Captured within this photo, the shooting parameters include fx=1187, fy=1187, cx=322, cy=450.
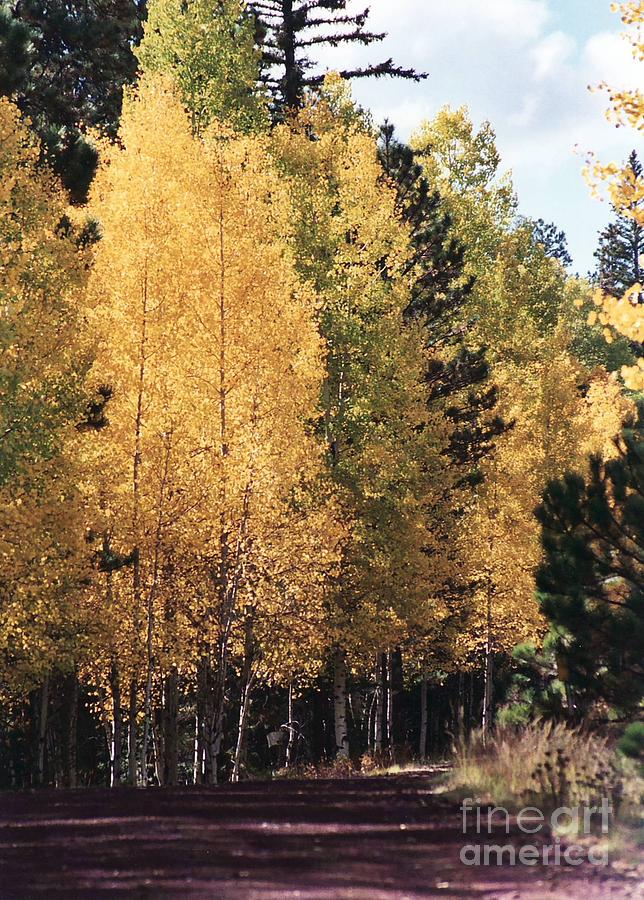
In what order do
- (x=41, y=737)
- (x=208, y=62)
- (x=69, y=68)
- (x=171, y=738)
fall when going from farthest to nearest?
(x=69, y=68)
(x=208, y=62)
(x=41, y=737)
(x=171, y=738)

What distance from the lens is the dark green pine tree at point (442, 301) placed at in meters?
25.1

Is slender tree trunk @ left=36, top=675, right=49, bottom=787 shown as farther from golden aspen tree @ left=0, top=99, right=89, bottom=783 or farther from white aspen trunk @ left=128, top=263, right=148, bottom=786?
white aspen trunk @ left=128, top=263, right=148, bottom=786

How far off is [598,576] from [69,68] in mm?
18754

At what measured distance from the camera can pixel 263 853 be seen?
7832 millimetres

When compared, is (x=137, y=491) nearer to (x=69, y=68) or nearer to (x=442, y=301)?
(x=442, y=301)

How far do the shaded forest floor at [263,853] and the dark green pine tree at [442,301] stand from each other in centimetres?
1491

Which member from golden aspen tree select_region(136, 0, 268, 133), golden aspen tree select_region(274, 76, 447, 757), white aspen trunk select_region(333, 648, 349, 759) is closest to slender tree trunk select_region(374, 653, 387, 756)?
white aspen trunk select_region(333, 648, 349, 759)

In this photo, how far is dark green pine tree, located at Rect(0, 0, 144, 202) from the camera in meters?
18.2

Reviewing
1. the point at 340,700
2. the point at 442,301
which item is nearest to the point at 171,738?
the point at 340,700

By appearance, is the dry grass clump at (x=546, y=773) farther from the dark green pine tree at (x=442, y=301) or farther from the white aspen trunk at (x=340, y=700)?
the dark green pine tree at (x=442, y=301)

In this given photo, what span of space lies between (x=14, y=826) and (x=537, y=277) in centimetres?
3045

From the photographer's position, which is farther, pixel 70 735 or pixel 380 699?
pixel 380 699

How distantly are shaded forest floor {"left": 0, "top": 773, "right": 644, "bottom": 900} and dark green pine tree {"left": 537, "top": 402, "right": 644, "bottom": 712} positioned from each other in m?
2.83

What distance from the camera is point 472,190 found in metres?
33.1
